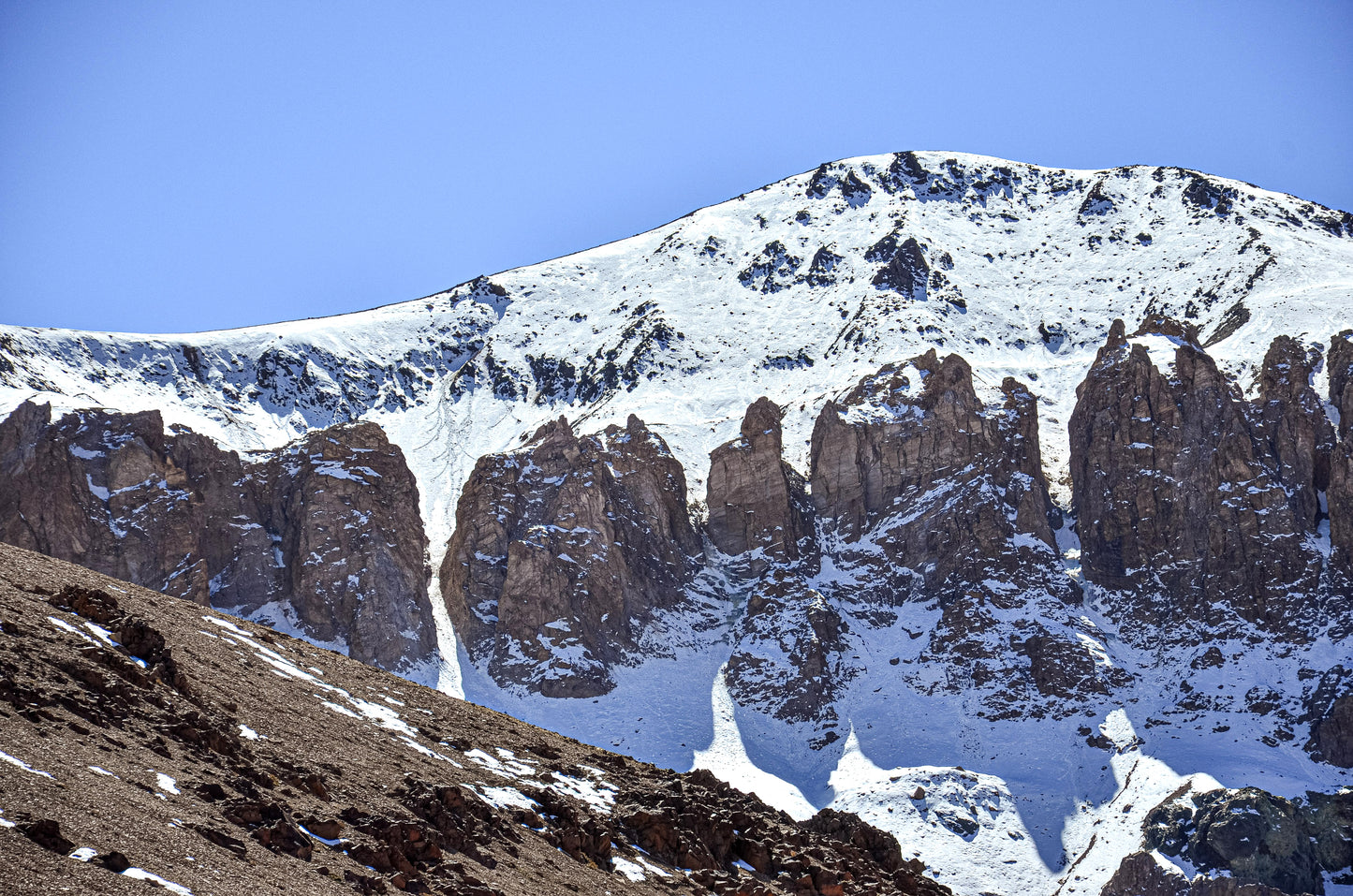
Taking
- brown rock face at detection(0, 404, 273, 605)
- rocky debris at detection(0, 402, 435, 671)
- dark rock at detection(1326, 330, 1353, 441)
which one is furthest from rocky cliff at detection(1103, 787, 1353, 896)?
brown rock face at detection(0, 404, 273, 605)

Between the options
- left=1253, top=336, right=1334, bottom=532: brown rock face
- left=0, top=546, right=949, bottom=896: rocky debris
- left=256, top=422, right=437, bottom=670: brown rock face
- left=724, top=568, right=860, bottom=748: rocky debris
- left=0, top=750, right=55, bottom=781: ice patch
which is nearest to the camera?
left=0, top=750, right=55, bottom=781: ice patch

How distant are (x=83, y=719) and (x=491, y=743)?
22.8m

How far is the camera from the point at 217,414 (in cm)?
19462

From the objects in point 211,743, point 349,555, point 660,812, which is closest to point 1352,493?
point 349,555

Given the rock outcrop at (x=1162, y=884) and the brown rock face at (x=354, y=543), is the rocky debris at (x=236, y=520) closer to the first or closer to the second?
the brown rock face at (x=354, y=543)

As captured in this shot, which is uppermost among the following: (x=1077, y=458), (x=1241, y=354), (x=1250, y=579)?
(x=1241, y=354)

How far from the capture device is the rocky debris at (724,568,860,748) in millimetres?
150250

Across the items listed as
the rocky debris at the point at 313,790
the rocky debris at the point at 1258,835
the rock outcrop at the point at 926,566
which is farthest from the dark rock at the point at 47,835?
the rock outcrop at the point at 926,566

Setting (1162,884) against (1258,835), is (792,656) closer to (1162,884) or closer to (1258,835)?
(1162,884)

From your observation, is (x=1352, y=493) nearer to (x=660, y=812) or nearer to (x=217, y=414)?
(x=660, y=812)

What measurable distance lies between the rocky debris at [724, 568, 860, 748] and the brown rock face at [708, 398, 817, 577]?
8.86m

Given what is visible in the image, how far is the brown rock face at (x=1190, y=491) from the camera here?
150m

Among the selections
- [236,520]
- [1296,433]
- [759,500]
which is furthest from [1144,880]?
[236,520]

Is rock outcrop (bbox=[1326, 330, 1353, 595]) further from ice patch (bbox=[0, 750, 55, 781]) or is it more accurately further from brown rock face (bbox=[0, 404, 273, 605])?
ice patch (bbox=[0, 750, 55, 781])
